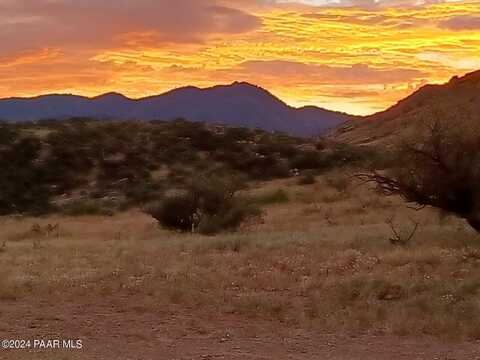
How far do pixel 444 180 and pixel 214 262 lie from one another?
6.17 metres

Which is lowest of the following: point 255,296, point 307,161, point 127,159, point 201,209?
point 127,159

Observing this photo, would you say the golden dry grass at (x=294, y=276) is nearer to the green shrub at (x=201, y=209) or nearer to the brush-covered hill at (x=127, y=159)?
the green shrub at (x=201, y=209)

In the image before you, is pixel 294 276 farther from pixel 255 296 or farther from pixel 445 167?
pixel 445 167

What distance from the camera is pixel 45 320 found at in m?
11.8

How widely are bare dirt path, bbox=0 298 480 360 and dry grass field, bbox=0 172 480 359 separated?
0.02 meters

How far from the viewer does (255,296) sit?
12789 mm

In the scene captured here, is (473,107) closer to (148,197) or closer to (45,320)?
(45,320)

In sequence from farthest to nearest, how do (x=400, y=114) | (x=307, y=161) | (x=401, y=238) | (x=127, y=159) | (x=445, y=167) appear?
(x=400, y=114)
(x=127, y=159)
(x=307, y=161)
(x=401, y=238)
(x=445, y=167)

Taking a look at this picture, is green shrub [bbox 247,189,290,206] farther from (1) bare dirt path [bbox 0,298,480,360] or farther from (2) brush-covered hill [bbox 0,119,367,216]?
(1) bare dirt path [bbox 0,298,480,360]

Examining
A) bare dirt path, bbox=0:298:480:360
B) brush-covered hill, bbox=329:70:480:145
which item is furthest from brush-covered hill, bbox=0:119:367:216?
bare dirt path, bbox=0:298:480:360

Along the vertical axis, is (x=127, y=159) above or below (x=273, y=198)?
above

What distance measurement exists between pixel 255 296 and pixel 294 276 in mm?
1863

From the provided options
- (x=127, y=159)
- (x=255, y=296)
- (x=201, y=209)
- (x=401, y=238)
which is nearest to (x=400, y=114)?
(x=127, y=159)

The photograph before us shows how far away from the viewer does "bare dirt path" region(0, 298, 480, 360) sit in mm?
9664
